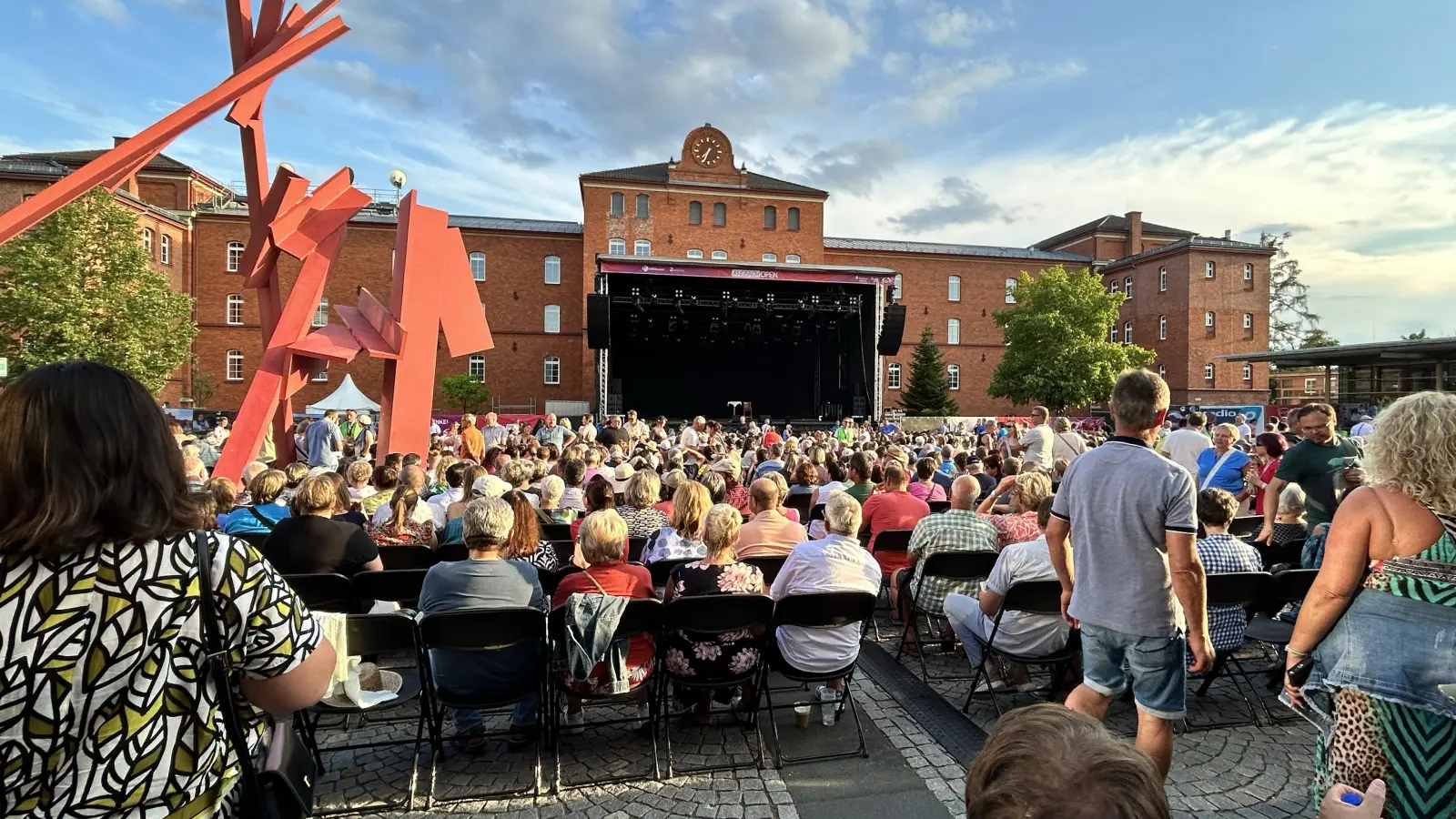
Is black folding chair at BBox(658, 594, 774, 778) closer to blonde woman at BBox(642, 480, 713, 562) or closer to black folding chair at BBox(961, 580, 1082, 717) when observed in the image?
blonde woman at BBox(642, 480, 713, 562)

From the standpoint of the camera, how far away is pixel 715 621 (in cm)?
336

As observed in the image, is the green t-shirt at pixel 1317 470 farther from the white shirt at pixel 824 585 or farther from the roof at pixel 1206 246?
the roof at pixel 1206 246

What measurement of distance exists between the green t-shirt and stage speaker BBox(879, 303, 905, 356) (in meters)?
16.9

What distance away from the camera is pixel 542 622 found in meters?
3.16

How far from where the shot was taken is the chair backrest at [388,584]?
3863 millimetres

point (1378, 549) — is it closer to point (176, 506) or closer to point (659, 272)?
point (176, 506)

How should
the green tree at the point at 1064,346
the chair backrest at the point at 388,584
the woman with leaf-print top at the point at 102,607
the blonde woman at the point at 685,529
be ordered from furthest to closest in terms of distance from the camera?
1. the green tree at the point at 1064,346
2. the blonde woman at the point at 685,529
3. the chair backrest at the point at 388,584
4. the woman with leaf-print top at the point at 102,607

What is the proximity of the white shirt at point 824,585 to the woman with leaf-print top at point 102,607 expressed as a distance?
105 inches

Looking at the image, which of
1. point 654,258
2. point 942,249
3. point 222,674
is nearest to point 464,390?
point 654,258

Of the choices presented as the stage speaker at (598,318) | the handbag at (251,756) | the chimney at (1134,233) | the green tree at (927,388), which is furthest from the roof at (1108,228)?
the handbag at (251,756)

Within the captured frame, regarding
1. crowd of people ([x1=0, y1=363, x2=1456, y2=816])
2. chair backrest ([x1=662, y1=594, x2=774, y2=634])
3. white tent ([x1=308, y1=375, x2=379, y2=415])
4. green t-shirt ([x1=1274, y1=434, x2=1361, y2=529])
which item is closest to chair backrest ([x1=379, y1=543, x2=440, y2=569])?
crowd of people ([x1=0, y1=363, x2=1456, y2=816])

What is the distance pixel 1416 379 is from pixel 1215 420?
1354cm

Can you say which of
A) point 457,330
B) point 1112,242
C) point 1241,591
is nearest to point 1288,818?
point 1241,591

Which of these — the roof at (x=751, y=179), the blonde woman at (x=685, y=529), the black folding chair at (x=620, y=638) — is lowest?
the black folding chair at (x=620, y=638)
